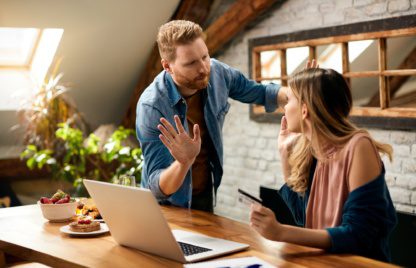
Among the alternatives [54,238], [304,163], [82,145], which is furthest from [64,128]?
[304,163]

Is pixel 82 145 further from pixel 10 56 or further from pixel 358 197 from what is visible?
pixel 358 197

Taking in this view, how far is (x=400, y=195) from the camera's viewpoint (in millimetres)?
3854

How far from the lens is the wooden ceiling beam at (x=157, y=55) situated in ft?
17.0

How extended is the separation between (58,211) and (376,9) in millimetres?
2330

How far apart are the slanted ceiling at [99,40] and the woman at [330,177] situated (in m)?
2.84

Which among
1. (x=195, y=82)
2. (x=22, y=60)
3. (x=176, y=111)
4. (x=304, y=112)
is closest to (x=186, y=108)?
(x=176, y=111)

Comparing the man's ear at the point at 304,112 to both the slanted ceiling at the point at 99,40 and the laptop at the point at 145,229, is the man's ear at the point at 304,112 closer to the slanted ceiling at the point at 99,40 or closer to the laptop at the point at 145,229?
the laptop at the point at 145,229

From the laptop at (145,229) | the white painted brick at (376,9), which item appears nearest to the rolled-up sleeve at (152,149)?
the laptop at (145,229)

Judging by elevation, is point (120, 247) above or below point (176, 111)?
below

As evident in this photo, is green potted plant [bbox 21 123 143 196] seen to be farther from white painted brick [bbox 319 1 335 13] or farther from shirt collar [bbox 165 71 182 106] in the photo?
shirt collar [bbox 165 71 182 106]

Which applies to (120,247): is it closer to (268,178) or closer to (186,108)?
(186,108)

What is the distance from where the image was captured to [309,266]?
1.80 meters

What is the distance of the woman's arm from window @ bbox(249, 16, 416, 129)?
194 cm

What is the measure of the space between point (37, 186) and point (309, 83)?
4.05 metres
